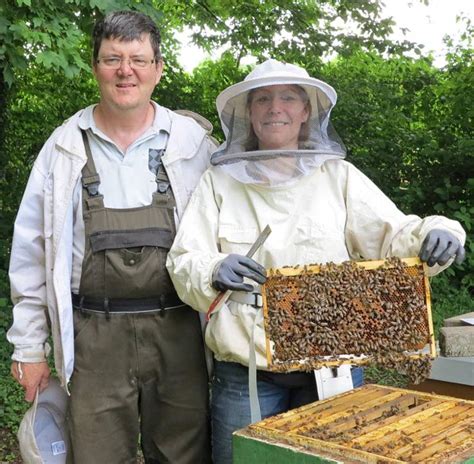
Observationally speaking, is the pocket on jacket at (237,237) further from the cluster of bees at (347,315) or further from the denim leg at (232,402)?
the denim leg at (232,402)

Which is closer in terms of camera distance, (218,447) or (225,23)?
(218,447)

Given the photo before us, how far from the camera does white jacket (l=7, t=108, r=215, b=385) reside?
A: 220 centimetres

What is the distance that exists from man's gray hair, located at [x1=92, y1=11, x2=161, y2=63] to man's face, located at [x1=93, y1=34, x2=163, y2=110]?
0.02m

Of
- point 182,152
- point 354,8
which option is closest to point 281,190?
point 182,152

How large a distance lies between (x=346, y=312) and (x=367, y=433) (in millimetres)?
384

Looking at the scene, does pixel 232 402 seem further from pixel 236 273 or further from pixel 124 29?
pixel 124 29

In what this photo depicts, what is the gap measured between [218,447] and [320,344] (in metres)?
0.58

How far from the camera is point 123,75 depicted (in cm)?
220

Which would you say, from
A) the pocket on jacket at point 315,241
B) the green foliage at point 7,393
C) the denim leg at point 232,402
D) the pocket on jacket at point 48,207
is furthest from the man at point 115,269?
the green foliage at point 7,393

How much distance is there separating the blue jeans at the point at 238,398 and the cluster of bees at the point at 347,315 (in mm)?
237

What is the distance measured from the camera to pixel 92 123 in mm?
2311

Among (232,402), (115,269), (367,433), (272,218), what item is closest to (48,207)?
(115,269)

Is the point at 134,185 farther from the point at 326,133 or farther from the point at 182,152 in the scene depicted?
the point at 326,133

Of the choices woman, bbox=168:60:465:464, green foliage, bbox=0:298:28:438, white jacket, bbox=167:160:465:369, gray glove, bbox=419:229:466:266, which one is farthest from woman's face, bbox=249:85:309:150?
green foliage, bbox=0:298:28:438
